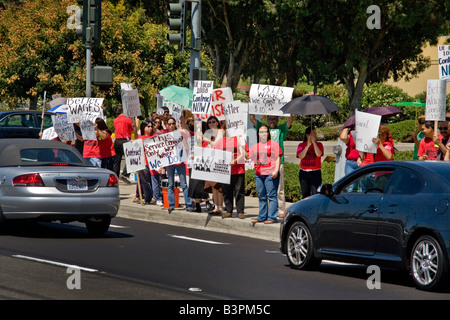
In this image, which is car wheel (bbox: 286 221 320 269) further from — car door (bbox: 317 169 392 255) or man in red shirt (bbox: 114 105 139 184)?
man in red shirt (bbox: 114 105 139 184)

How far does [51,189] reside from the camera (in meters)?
13.5

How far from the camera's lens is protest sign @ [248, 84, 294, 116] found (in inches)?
624

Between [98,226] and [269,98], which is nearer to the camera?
[98,226]

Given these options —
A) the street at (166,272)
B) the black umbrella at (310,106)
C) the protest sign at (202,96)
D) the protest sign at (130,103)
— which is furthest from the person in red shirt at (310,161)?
the protest sign at (130,103)

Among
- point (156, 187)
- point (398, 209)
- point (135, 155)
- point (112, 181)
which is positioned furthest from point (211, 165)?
point (398, 209)

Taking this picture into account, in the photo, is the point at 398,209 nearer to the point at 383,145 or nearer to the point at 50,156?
the point at 383,145

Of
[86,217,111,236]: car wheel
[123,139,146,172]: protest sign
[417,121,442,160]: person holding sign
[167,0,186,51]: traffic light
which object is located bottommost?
[86,217,111,236]: car wheel

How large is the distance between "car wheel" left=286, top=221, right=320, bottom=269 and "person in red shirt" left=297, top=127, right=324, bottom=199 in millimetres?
3788

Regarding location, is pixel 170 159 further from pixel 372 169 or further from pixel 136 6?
pixel 136 6

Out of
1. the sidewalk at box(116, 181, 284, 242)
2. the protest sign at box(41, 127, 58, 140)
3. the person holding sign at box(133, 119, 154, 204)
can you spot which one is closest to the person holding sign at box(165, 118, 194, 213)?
the sidewalk at box(116, 181, 284, 242)

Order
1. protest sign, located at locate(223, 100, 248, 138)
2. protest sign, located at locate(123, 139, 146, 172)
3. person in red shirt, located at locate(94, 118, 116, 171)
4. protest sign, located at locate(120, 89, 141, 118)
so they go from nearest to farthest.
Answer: protest sign, located at locate(223, 100, 248, 138) → protest sign, located at locate(123, 139, 146, 172) → person in red shirt, located at locate(94, 118, 116, 171) → protest sign, located at locate(120, 89, 141, 118)

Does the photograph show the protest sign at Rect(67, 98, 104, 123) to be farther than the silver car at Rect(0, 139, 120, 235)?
Yes

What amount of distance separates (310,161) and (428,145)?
6.26 ft
